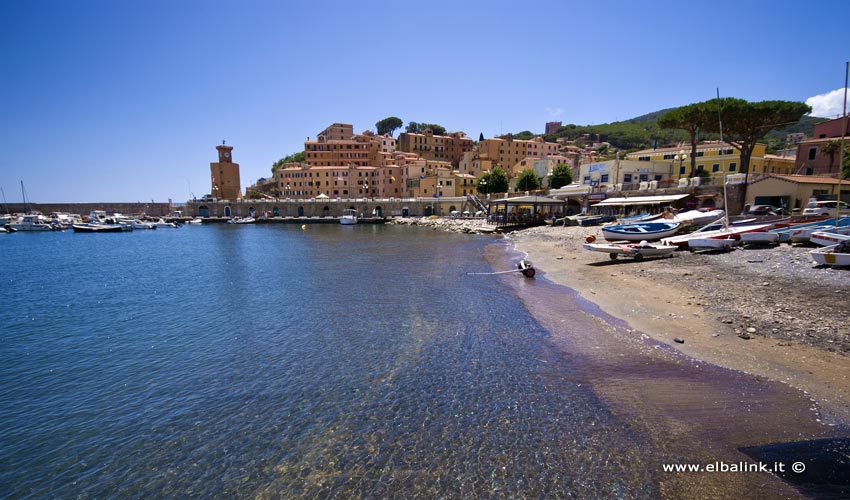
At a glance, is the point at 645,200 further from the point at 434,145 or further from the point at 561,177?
the point at 434,145

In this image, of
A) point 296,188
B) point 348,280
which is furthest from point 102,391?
point 296,188

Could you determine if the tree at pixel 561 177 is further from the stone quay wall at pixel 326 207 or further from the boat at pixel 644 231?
the boat at pixel 644 231

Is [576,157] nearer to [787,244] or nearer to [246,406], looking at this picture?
[787,244]

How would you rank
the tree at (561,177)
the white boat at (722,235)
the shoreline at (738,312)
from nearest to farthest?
the shoreline at (738,312) → the white boat at (722,235) → the tree at (561,177)

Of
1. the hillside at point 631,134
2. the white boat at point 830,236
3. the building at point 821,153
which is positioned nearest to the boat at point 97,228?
the white boat at point 830,236

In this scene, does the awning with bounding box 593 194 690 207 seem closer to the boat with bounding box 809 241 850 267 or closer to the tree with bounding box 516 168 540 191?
the boat with bounding box 809 241 850 267

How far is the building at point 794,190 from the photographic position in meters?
32.4

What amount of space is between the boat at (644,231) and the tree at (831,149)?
2857 cm

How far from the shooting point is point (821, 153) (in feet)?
140

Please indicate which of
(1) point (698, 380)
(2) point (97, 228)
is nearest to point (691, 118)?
(1) point (698, 380)

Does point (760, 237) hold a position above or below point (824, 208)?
below

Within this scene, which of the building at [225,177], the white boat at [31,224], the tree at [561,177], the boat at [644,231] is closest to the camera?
the boat at [644,231]

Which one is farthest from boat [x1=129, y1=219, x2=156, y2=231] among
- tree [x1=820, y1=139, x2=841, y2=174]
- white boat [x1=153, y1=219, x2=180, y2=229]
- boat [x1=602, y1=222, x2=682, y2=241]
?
tree [x1=820, y1=139, x2=841, y2=174]

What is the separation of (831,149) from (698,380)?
50.0m
